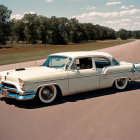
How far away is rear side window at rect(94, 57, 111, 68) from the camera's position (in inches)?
268

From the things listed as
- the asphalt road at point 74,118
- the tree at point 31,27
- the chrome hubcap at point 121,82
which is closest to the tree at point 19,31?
the tree at point 31,27

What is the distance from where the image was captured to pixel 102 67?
682 centimetres

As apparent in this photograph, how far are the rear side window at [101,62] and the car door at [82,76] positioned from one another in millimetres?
289

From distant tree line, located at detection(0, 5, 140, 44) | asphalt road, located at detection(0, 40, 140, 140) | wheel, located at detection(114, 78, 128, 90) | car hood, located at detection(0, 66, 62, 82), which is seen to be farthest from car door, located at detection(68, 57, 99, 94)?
distant tree line, located at detection(0, 5, 140, 44)

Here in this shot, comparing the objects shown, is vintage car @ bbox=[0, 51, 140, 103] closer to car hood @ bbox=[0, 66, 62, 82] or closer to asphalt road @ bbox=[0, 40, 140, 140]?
car hood @ bbox=[0, 66, 62, 82]

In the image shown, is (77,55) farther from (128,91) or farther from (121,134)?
(121,134)

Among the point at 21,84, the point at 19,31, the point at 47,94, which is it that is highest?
the point at 19,31

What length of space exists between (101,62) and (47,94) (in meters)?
2.17

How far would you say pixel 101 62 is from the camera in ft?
22.6

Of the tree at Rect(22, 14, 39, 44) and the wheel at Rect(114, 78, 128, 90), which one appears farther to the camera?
the tree at Rect(22, 14, 39, 44)

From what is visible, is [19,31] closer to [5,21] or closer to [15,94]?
[5,21]

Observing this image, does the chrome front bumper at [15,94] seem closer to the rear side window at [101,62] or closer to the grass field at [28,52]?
the rear side window at [101,62]

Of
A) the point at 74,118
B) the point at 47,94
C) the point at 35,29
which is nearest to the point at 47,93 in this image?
the point at 47,94

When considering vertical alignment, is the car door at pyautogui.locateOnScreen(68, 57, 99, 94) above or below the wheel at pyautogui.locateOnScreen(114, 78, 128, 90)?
above
